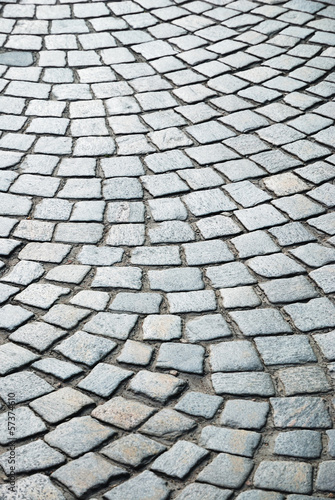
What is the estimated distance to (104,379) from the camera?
256cm

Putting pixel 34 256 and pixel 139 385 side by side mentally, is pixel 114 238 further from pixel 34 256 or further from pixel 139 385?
pixel 139 385

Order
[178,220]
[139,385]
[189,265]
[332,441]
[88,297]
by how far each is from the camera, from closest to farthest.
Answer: [332,441] → [139,385] → [88,297] → [189,265] → [178,220]

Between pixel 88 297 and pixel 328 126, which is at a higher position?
pixel 328 126

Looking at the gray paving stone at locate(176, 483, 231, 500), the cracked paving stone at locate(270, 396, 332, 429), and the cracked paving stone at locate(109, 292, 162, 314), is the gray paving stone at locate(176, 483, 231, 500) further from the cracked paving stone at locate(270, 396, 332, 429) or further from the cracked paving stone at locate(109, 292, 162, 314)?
the cracked paving stone at locate(109, 292, 162, 314)

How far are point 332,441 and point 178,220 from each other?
1.58 meters

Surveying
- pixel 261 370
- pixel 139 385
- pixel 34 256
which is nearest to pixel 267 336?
pixel 261 370

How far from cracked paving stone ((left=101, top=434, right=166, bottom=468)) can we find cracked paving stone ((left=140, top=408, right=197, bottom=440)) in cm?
4

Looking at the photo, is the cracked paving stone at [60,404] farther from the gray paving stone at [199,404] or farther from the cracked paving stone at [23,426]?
the gray paving stone at [199,404]

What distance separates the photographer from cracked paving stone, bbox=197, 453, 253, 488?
84.7 inches

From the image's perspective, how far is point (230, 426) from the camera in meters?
2.37

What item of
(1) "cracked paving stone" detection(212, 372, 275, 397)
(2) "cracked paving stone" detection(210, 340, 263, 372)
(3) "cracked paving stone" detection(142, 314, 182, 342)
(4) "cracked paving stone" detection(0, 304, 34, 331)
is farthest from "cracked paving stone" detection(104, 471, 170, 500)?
(4) "cracked paving stone" detection(0, 304, 34, 331)

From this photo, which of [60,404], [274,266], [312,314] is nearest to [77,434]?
[60,404]

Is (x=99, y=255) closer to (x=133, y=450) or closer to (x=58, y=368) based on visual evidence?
(x=58, y=368)

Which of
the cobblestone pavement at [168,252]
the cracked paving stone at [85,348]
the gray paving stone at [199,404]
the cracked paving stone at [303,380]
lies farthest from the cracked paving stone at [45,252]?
the cracked paving stone at [303,380]
